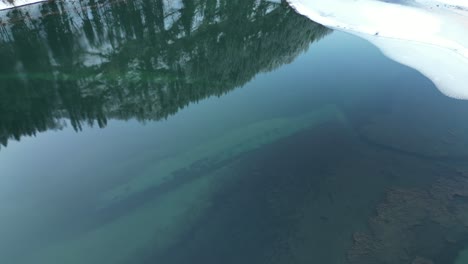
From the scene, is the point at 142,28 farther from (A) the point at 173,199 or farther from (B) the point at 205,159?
(A) the point at 173,199

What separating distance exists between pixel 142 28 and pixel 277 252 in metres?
14.2

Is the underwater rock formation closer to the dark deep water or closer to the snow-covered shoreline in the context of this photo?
the dark deep water

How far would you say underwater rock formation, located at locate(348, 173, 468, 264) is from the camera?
808 cm

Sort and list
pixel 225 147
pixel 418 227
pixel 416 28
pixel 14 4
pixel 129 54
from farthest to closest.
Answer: pixel 14 4 → pixel 416 28 → pixel 129 54 → pixel 225 147 → pixel 418 227

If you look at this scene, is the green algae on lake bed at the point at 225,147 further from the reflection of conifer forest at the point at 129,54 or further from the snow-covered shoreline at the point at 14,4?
the snow-covered shoreline at the point at 14,4

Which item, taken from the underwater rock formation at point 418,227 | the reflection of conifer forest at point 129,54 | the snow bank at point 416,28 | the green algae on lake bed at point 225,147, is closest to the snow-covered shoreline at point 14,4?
the reflection of conifer forest at point 129,54

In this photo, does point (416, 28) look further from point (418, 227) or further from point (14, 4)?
point (14, 4)

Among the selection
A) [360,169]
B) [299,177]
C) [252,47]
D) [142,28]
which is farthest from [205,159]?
[142,28]

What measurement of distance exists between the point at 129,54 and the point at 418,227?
1276 centimetres

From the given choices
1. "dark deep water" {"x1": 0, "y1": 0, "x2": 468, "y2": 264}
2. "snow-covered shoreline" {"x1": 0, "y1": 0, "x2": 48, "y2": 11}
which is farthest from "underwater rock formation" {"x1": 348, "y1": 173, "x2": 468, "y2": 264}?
"snow-covered shoreline" {"x1": 0, "y1": 0, "x2": 48, "y2": 11}

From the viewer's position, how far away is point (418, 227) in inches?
342

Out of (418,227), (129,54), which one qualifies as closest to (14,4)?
(129,54)

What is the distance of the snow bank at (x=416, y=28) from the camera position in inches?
551

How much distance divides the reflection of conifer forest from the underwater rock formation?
730 cm
